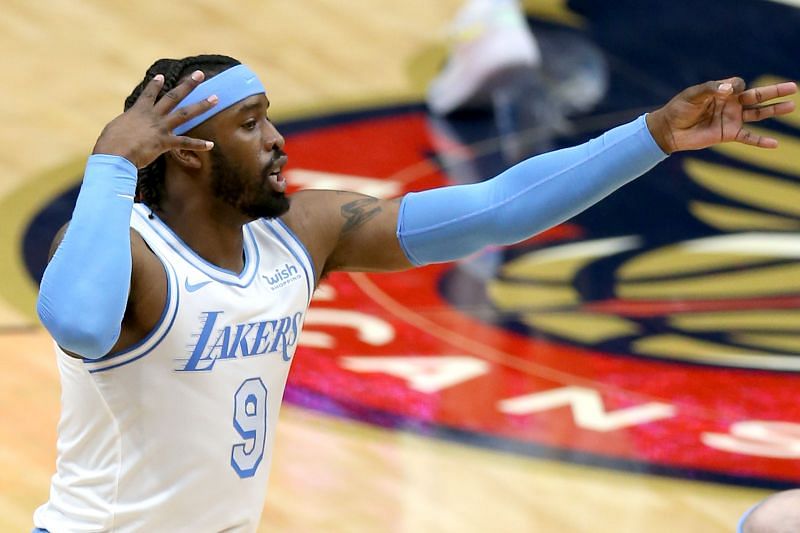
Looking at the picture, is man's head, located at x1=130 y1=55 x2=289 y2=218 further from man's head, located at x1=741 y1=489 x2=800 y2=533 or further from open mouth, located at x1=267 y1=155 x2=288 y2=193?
→ man's head, located at x1=741 y1=489 x2=800 y2=533

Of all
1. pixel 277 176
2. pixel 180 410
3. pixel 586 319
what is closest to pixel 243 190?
pixel 277 176

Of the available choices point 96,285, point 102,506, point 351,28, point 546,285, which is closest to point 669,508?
point 546,285

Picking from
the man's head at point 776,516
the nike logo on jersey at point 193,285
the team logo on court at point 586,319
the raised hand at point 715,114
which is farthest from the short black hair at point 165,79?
the team logo on court at point 586,319

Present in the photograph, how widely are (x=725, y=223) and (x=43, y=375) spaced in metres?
3.61

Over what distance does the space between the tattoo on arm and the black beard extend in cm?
28

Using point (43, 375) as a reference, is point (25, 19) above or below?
above

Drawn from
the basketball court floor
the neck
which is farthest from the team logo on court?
the neck

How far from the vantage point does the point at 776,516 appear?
2.09 meters

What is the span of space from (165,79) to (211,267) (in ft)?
1.24

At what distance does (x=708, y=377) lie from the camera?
602cm

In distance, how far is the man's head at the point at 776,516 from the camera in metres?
2.08

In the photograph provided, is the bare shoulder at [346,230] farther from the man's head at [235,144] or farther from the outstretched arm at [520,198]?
the man's head at [235,144]

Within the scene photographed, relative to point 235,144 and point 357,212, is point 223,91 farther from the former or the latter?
point 357,212

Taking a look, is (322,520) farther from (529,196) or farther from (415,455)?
(529,196)
